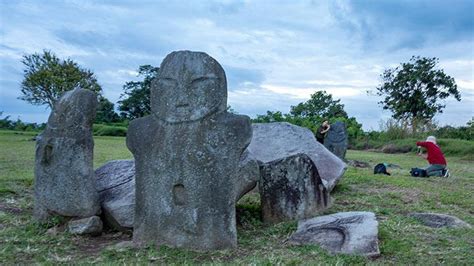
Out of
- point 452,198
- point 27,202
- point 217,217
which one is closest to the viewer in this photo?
point 217,217

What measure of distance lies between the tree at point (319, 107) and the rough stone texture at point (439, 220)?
36288 mm

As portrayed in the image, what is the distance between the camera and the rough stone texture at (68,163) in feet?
20.5

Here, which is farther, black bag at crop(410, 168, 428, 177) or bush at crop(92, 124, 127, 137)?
bush at crop(92, 124, 127, 137)

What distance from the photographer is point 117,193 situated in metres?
6.56

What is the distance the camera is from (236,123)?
5547 millimetres

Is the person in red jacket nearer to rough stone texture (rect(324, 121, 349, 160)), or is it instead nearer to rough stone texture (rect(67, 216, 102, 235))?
rough stone texture (rect(324, 121, 349, 160))

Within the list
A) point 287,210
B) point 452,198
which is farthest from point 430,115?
point 287,210

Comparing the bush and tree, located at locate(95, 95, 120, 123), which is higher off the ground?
tree, located at locate(95, 95, 120, 123)

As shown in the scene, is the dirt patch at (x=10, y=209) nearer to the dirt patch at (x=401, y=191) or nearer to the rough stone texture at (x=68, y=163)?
the rough stone texture at (x=68, y=163)

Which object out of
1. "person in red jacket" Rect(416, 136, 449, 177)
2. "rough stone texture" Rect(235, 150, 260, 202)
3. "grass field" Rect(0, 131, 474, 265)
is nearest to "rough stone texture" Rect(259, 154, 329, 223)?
"grass field" Rect(0, 131, 474, 265)

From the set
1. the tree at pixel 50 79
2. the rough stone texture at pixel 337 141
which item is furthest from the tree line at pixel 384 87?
the rough stone texture at pixel 337 141

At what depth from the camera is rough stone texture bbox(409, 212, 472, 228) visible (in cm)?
652

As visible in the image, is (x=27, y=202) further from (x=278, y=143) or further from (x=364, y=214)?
(x=364, y=214)

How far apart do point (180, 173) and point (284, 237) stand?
1485 millimetres
